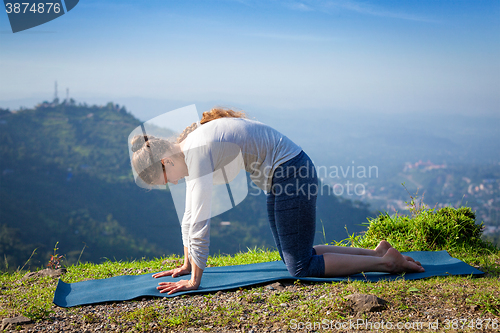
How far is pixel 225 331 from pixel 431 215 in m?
3.05

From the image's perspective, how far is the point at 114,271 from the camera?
3.45 m

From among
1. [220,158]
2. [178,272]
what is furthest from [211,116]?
[178,272]

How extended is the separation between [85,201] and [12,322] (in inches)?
1356

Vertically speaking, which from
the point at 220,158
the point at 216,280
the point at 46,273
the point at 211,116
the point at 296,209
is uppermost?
the point at 211,116

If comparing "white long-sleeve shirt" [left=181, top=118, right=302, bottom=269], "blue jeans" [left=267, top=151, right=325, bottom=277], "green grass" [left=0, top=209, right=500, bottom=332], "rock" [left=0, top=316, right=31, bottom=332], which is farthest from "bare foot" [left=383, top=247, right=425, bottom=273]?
"rock" [left=0, top=316, right=31, bottom=332]

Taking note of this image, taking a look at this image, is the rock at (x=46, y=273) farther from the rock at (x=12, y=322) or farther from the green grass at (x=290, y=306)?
the rock at (x=12, y=322)

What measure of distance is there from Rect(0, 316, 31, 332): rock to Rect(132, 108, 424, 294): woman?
79 centimetres

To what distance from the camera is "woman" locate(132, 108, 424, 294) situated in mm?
2117

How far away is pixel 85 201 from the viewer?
33344 millimetres

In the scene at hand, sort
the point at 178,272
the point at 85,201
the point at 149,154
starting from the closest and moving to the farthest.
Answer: the point at 149,154 < the point at 178,272 < the point at 85,201

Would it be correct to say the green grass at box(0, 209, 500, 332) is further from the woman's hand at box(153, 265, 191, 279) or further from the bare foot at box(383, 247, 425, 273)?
the woman's hand at box(153, 265, 191, 279)

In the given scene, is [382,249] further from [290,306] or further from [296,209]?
[290,306]

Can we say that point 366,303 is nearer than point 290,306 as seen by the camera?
Yes

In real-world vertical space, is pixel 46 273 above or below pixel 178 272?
below
